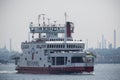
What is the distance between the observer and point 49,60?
130500 mm

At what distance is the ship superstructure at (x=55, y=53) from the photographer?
128 meters

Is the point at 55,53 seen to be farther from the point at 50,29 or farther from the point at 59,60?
the point at 50,29

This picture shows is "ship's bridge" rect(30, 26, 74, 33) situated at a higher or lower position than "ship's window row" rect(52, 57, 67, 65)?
higher

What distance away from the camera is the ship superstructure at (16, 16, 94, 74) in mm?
128500

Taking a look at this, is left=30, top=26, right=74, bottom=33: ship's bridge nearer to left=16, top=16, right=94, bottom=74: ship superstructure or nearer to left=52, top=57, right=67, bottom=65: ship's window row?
left=16, top=16, right=94, bottom=74: ship superstructure

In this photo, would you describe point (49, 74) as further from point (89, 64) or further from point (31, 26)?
point (31, 26)

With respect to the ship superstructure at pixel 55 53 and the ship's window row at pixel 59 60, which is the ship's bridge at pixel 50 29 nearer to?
the ship superstructure at pixel 55 53

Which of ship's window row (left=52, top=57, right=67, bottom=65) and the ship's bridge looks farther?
the ship's bridge

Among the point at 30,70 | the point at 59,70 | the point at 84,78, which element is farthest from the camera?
the point at 30,70

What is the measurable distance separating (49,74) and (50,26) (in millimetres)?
14603

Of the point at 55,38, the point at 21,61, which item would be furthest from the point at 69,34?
the point at 21,61

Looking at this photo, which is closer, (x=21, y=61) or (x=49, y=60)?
(x=49, y=60)

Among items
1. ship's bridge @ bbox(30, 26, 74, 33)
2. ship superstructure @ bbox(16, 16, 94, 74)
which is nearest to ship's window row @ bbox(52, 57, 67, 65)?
ship superstructure @ bbox(16, 16, 94, 74)

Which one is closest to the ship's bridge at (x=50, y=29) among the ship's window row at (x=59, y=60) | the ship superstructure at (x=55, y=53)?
the ship superstructure at (x=55, y=53)
